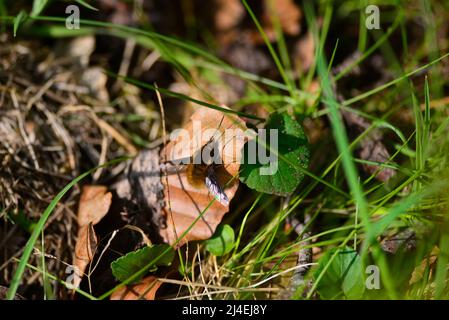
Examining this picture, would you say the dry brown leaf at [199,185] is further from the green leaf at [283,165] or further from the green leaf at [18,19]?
the green leaf at [18,19]

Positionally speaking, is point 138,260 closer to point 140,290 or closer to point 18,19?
point 140,290

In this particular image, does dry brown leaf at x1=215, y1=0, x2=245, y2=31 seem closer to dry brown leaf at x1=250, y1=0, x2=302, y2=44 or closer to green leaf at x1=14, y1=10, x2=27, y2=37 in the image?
dry brown leaf at x1=250, y1=0, x2=302, y2=44

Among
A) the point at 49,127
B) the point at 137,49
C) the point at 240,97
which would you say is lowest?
the point at 49,127

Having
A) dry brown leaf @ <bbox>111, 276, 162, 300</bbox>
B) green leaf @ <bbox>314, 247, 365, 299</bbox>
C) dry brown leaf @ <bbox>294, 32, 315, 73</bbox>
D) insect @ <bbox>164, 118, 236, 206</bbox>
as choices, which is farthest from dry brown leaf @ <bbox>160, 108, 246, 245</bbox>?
dry brown leaf @ <bbox>294, 32, 315, 73</bbox>
